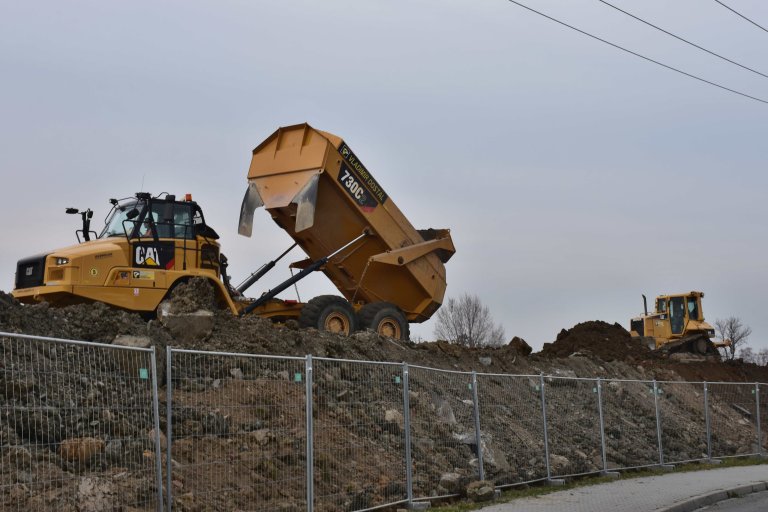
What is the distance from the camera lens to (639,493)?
13031 mm

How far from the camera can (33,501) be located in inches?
237

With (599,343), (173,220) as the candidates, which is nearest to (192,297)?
(173,220)

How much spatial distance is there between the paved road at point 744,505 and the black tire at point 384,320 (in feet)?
23.7

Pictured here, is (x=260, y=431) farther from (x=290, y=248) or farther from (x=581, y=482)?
(x=290, y=248)

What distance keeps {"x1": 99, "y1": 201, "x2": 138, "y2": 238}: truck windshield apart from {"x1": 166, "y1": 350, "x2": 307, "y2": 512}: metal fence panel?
267 inches

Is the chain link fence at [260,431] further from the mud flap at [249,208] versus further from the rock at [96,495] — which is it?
the mud flap at [249,208]

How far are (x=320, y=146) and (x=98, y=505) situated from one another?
1139 cm

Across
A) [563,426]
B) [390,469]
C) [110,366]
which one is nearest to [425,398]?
[390,469]

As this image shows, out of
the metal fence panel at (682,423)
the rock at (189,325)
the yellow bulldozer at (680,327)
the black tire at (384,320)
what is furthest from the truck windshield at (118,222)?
the yellow bulldozer at (680,327)

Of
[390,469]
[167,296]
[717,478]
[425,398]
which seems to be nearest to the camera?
[390,469]

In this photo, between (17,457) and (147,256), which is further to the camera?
(147,256)

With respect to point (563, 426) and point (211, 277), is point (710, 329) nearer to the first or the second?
point (563, 426)

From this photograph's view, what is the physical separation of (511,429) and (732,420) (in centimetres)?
1239

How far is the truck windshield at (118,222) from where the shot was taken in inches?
586
